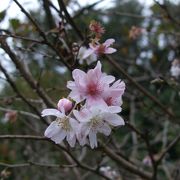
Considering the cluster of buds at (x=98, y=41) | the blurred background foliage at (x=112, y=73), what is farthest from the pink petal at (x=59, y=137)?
the blurred background foliage at (x=112, y=73)

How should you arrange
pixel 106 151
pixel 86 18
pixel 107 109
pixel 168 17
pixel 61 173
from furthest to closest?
pixel 61 173 → pixel 86 18 → pixel 168 17 → pixel 106 151 → pixel 107 109

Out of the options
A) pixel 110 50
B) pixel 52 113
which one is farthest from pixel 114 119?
pixel 110 50

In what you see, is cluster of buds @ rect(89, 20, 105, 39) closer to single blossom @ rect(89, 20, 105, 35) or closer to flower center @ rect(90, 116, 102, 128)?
single blossom @ rect(89, 20, 105, 35)

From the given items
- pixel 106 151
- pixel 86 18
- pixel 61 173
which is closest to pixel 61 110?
pixel 106 151

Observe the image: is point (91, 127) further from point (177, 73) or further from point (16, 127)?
point (16, 127)

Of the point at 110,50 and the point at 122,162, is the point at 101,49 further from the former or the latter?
the point at 122,162
